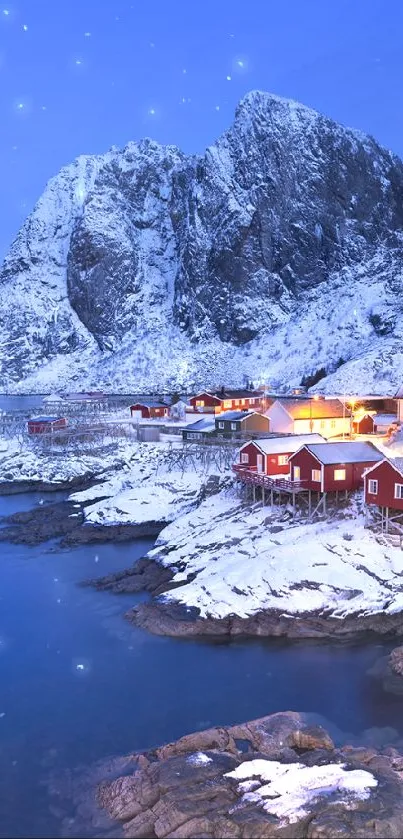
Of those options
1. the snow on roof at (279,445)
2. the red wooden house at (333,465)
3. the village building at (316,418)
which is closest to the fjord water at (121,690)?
the red wooden house at (333,465)

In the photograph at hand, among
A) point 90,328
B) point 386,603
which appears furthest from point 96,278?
point 386,603

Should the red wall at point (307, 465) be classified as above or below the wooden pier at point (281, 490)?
above

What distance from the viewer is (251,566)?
29.4m

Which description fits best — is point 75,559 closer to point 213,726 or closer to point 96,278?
point 213,726

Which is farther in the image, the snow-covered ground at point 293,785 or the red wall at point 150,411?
the red wall at point 150,411

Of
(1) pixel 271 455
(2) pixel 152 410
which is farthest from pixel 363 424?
(2) pixel 152 410

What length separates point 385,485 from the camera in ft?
106

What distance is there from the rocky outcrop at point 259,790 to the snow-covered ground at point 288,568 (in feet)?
28.9

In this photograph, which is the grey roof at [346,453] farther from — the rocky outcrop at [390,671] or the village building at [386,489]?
the rocky outcrop at [390,671]

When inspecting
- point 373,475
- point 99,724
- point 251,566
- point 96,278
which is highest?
point 96,278

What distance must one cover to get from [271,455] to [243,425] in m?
17.2

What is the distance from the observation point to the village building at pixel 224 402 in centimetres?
8106

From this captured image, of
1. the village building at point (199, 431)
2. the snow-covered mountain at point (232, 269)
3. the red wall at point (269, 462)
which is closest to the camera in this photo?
the red wall at point (269, 462)

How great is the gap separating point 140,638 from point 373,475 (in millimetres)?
14689
